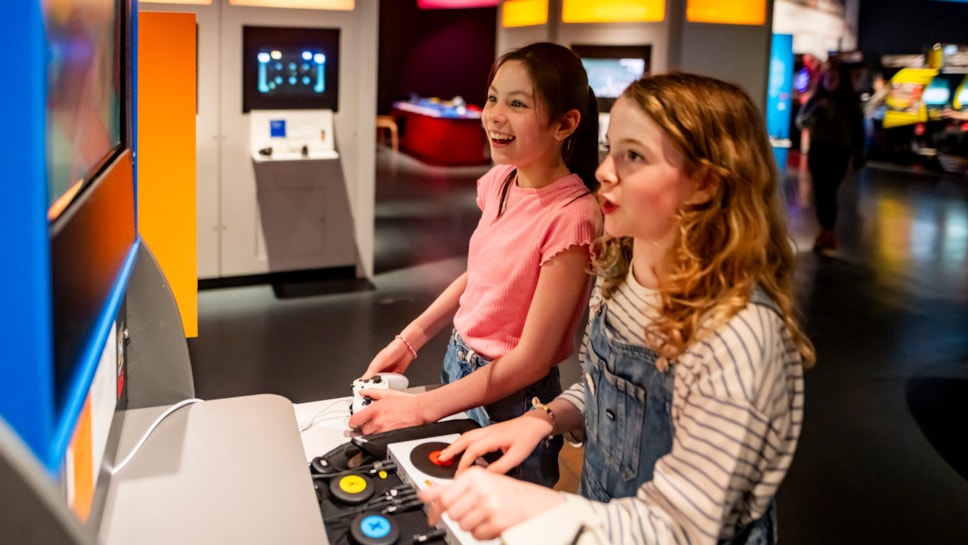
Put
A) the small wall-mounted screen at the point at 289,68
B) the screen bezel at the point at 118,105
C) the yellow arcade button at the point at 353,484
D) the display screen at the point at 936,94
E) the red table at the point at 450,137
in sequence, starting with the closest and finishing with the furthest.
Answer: the screen bezel at the point at 118,105
the yellow arcade button at the point at 353,484
the small wall-mounted screen at the point at 289,68
the red table at the point at 450,137
the display screen at the point at 936,94

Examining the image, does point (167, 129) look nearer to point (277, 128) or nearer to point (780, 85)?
point (277, 128)

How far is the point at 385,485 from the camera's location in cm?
133

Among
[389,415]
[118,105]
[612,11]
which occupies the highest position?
[612,11]

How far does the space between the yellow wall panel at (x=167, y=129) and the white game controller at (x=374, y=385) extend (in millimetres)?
433

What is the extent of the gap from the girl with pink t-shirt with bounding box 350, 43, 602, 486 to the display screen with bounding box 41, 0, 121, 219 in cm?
68

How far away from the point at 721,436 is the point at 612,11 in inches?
241

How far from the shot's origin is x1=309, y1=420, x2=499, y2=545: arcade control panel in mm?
1180

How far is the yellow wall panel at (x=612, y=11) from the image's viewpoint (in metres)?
6.55

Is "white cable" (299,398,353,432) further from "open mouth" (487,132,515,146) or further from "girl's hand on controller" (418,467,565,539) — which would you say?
"girl's hand on controller" (418,467,565,539)

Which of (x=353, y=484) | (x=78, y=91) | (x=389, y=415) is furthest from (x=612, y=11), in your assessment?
(x=78, y=91)

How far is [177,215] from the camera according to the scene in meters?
1.88

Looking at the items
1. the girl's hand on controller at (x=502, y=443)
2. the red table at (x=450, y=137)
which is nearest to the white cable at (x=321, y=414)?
the girl's hand on controller at (x=502, y=443)

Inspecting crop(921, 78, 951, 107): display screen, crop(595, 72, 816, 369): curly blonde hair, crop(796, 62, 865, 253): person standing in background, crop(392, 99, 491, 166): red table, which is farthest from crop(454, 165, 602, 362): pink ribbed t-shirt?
crop(921, 78, 951, 107): display screen

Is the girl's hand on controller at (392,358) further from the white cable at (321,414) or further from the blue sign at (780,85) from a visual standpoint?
the blue sign at (780,85)
